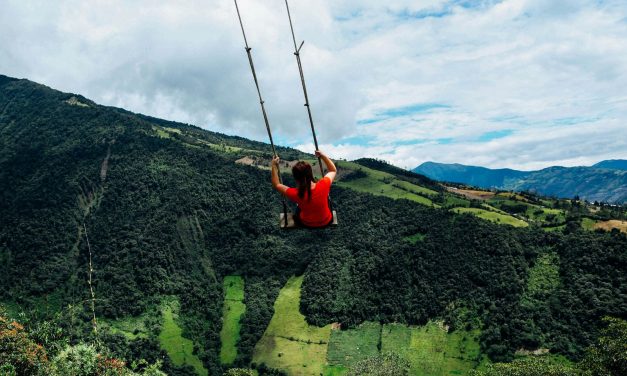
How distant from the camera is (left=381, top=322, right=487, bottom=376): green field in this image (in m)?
103

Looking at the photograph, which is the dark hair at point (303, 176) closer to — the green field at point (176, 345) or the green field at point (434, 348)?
the green field at point (434, 348)

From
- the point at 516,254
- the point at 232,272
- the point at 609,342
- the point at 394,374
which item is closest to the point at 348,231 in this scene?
the point at 232,272

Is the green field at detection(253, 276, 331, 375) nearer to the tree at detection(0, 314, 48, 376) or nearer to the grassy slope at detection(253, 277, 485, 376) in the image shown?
the grassy slope at detection(253, 277, 485, 376)

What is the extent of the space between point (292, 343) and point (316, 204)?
391ft

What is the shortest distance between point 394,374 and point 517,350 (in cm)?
4212

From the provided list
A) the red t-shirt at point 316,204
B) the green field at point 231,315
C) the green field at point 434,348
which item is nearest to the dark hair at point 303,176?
the red t-shirt at point 316,204

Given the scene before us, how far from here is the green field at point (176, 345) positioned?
125 metres

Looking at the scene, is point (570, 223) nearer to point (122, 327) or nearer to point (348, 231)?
point (348, 231)

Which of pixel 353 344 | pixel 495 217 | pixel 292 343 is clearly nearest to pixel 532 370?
pixel 353 344

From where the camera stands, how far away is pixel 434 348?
109000mm

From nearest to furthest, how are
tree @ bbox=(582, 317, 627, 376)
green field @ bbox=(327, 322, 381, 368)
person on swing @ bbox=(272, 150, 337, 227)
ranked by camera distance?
person on swing @ bbox=(272, 150, 337, 227)
tree @ bbox=(582, 317, 627, 376)
green field @ bbox=(327, 322, 381, 368)

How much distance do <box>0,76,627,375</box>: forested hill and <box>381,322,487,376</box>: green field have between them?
272cm

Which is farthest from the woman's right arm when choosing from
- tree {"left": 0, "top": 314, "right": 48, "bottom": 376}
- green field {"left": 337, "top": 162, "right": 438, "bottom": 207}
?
green field {"left": 337, "top": 162, "right": 438, "bottom": 207}

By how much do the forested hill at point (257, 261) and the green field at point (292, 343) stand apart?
2.93 m
